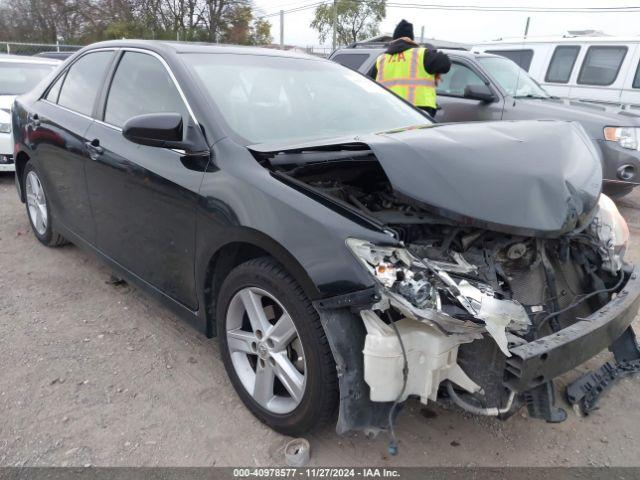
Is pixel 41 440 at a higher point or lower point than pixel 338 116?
lower

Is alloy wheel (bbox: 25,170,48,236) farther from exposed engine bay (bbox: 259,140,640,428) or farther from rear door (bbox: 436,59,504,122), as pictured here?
rear door (bbox: 436,59,504,122)

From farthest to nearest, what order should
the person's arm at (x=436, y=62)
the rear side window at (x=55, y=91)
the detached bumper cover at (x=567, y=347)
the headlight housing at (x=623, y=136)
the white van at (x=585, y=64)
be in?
the white van at (x=585, y=64) → the headlight housing at (x=623, y=136) → the person's arm at (x=436, y=62) → the rear side window at (x=55, y=91) → the detached bumper cover at (x=567, y=347)

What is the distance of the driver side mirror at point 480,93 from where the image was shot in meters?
6.36

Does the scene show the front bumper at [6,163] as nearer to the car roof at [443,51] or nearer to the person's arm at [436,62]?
the car roof at [443,51]

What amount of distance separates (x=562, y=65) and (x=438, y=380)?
886 cm

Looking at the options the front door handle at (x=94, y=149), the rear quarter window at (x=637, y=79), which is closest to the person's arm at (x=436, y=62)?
the front door handle at (x=94, y=149)

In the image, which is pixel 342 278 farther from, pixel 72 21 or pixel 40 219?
pixel 72 21

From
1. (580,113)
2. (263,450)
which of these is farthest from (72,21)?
(263,450)

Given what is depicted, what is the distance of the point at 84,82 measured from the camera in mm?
3730

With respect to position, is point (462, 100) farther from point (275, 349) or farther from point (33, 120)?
point (275, 349)

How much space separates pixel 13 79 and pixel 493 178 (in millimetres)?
7848

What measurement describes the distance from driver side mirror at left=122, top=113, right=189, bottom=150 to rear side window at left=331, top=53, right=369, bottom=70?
17.4ft

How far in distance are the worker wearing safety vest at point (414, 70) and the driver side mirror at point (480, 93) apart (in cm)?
86

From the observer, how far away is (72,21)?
34531mm
